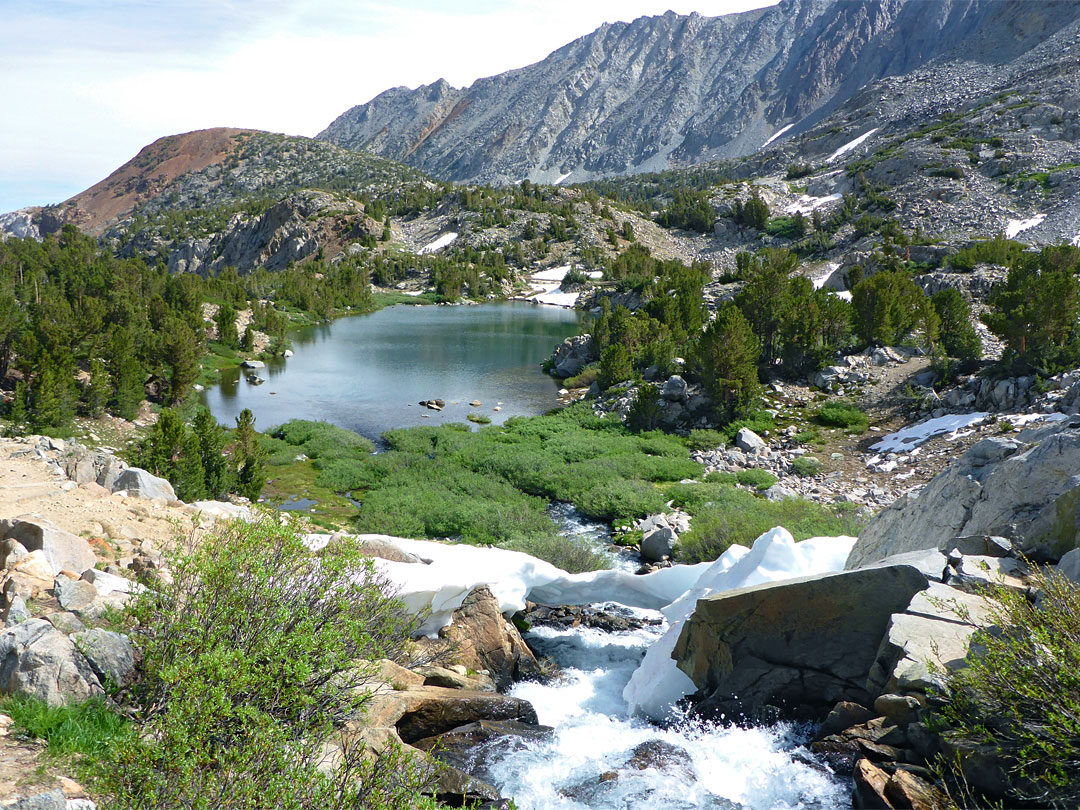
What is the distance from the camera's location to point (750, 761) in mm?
7449

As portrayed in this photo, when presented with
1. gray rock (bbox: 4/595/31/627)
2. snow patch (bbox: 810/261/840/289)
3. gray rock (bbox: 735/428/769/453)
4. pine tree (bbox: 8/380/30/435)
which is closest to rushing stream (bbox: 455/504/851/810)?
gray rock (bbox: 4/595/31/627)

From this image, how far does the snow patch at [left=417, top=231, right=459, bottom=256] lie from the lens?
98.7 meters

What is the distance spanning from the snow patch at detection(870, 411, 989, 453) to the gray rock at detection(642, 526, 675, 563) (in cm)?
1048

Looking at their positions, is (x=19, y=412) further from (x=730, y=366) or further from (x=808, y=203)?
(x=808, y=203)

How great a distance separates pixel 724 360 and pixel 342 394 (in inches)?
787

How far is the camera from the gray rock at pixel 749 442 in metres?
23.7

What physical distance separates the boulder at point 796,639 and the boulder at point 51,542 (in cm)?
832

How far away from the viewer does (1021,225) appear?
190 ft

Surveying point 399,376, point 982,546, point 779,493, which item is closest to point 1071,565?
point 982,546

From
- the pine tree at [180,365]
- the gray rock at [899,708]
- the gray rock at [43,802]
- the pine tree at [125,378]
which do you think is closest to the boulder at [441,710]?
the gray rock at [43,802]

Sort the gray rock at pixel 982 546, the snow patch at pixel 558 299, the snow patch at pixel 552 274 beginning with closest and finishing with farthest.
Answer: the gray rock at pixel 982 546, the snow patch at pixel 558 299, the snow patch at pixel 552 274

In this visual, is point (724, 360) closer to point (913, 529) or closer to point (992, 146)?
point (913, 529)

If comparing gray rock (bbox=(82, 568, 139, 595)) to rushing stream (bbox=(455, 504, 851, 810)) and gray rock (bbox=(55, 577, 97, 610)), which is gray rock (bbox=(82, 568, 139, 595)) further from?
rushing stream (bbox=(455, 504, 851, 810))

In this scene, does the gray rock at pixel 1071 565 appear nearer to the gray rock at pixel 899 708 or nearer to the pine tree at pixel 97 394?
the gray rock at pixel 899 708
